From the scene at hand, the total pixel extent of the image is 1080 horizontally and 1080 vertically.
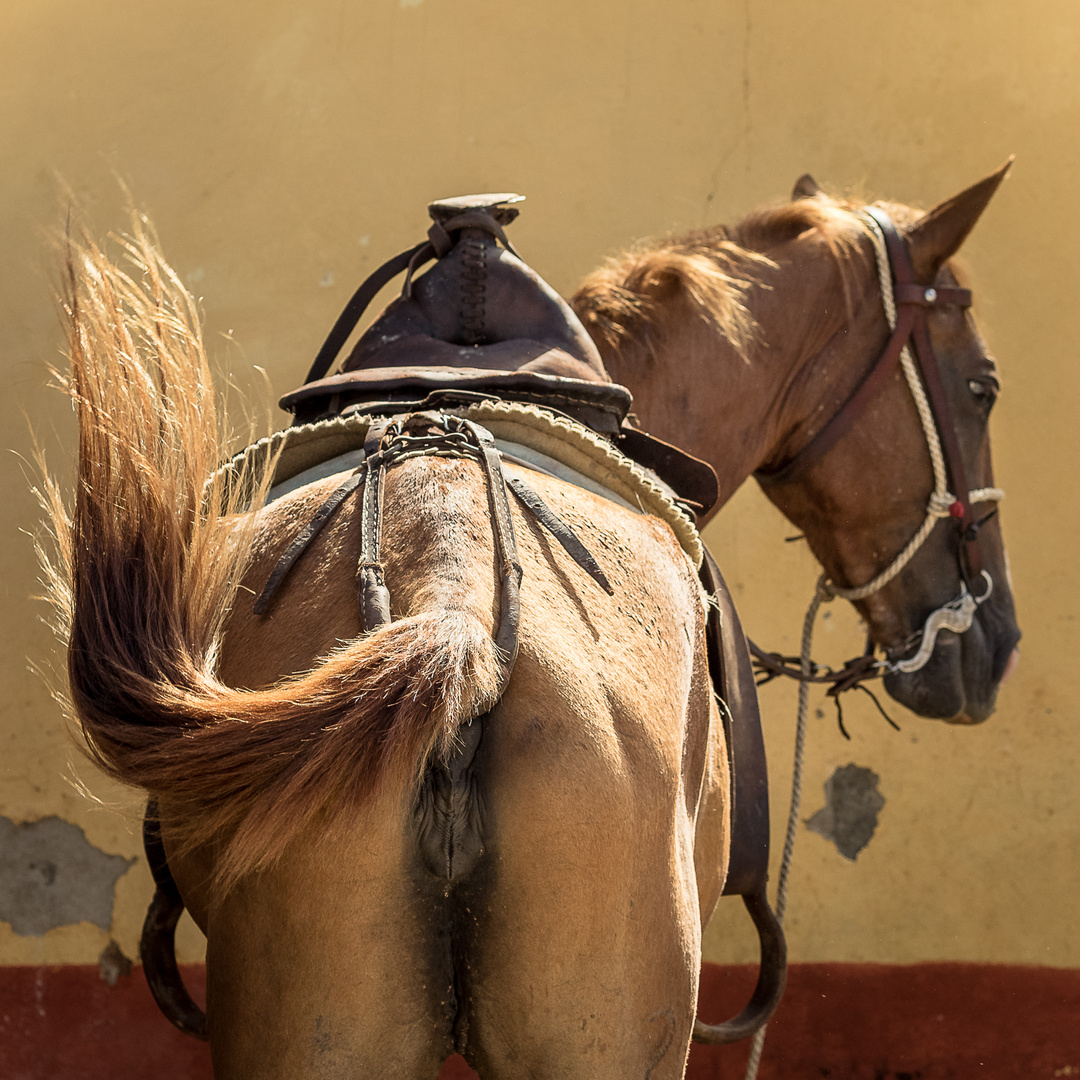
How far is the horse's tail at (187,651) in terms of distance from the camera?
2.67 ft

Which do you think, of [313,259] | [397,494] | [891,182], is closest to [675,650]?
[397,494]

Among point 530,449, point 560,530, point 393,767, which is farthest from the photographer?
point 530,449

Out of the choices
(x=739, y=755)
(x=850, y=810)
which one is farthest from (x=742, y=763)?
(x=850, y=810)

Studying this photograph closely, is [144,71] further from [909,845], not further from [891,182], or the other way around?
[909,845]

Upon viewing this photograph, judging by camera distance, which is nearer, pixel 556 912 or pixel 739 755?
pixel 556 912

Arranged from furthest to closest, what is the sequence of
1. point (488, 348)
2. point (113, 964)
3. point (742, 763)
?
1. point (113, 964)
2. point (742, 763)
3. point (488, 348)

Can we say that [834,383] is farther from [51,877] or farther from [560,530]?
[51,877]

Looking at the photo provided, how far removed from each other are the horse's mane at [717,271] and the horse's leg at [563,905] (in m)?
1.12

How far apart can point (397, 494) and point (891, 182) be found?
245 cm

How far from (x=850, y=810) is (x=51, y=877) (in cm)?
211

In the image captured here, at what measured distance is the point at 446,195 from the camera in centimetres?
293

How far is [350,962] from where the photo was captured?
84cm

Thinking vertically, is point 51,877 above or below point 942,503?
below

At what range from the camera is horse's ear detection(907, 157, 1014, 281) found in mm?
1919
